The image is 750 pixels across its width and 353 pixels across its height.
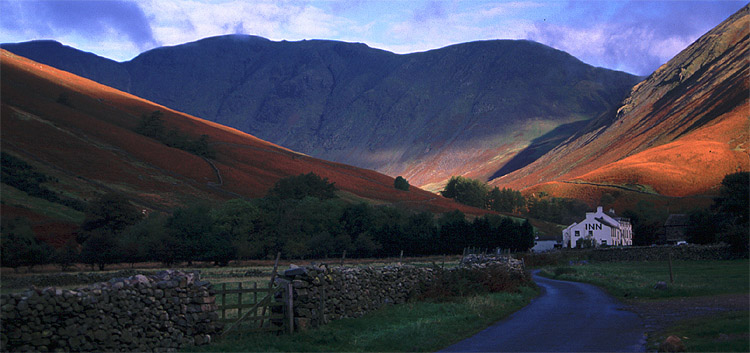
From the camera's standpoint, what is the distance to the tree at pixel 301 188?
9394cm

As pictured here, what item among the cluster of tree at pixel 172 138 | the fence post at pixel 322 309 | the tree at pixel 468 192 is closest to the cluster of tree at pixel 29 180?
the cluster of tree at pixel 172 138

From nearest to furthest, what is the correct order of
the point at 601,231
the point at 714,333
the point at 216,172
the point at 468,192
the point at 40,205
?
1. the point at 714,333
2. the point at 40,205
3. the point at 216,172
4. the point at 601,231
5. the point at 468,192

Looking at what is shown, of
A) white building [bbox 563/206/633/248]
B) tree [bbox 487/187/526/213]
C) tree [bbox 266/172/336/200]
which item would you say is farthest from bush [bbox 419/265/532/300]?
tree [bbox 487/187/526/213]

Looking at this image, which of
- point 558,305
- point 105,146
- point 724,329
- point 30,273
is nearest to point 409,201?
point 105,146

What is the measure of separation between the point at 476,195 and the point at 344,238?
79.3 metres

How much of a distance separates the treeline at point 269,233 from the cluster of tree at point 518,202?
50713 mm

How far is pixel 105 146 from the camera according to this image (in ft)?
301

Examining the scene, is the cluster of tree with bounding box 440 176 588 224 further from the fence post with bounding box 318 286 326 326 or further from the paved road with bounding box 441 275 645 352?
the fence post with bounding box 318 286 326 326

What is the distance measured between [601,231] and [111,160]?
81998 millimetres

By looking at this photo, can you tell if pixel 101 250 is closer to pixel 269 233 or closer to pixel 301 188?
pixel 269 233

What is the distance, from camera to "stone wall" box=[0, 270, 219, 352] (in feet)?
35.8

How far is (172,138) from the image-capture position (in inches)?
4373

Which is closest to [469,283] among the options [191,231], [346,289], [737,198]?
[346,289]

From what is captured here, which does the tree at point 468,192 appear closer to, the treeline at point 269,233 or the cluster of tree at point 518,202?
the cluster of tree at point 518,202
